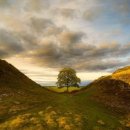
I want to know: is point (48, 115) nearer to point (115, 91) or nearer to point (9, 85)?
point (9, 85)

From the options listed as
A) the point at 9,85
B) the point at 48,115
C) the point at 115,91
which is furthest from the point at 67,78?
the point at 48,115

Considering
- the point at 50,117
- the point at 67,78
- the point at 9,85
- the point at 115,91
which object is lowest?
the point at 50,117

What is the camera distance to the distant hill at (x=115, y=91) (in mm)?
62716

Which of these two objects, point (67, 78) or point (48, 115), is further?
point (67, 78)

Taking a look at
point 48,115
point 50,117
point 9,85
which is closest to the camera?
point 50,117

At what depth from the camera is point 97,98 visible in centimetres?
6600

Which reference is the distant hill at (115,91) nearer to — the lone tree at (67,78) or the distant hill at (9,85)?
the distant hill at (9,85)

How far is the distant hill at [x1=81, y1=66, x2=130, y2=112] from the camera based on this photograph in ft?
206

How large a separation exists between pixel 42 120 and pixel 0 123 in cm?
731

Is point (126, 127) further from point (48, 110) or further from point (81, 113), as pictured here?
point (48, 110)

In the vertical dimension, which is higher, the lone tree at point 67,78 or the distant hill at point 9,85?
the lone tree at point 67,78

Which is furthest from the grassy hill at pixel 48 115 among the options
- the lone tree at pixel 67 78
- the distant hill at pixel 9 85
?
the lone tree at pixel 67 78

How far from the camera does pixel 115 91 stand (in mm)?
73750

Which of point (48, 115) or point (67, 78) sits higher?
point (67, 78)
